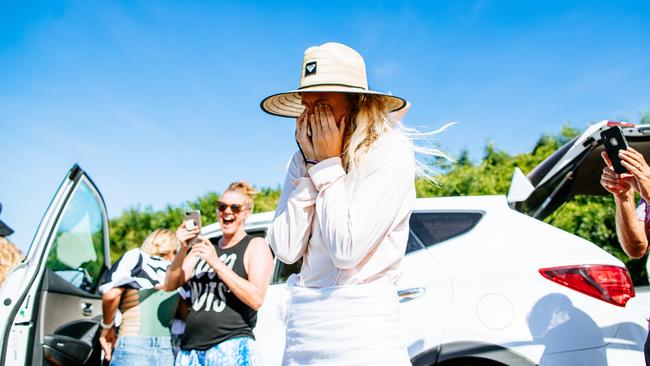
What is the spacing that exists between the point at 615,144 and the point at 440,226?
1.14 meters

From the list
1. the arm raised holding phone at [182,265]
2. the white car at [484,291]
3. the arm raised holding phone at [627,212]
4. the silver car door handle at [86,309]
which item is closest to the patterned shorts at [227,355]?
the white car at [484,291]

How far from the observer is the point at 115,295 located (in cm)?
352

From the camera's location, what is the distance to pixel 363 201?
4.80 ft

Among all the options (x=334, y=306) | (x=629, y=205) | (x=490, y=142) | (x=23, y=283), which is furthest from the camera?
(x=490, y=142)

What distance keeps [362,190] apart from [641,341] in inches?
79.6

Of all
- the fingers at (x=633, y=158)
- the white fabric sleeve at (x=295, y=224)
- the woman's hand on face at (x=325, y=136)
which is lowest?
the white fabric sleeve at (x=295, y=224)

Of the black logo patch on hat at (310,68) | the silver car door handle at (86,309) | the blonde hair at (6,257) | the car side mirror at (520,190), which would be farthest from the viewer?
the silver car door handle at (86,309)

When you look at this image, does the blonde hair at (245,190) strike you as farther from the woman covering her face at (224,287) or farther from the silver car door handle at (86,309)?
the silver car door handle at (86,309)

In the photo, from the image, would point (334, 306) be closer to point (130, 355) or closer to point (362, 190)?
point (362, 190)

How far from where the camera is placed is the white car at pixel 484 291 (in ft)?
8.64

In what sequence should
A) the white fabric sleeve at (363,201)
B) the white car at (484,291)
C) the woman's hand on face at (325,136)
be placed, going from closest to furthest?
1. the white fabric sleeve at (363,201)
2. the woman's hand on face at (325,136)
3. the white car at (484,291)

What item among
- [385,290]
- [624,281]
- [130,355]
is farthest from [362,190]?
[130,355]

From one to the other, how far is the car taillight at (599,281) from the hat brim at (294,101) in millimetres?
1568

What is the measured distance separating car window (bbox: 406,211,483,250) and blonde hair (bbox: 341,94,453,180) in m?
1.39
